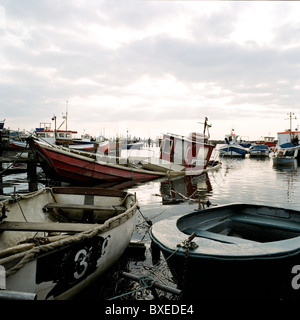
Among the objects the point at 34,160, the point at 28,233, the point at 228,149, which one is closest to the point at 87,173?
the point at 34,160

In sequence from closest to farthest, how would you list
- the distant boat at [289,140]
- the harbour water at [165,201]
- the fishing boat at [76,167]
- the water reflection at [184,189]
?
the harbour water at [165,201] < the water reflection at [184,189] < the fishing boat at [76,167] < the distant boat at [289,140]

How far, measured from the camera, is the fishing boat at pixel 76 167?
15.6m

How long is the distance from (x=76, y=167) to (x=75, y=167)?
7 centimetres

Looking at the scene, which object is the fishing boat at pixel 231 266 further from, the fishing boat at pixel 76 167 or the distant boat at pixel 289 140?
the distant boat at pixel 289 140

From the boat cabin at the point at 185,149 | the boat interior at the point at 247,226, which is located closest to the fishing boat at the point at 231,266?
the boat interior at the point at 247,226

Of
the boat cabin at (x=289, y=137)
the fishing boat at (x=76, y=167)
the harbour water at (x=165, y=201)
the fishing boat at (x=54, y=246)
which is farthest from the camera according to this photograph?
the boat cabin at (x=289, y=137)

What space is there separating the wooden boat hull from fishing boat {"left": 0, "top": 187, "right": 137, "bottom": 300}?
8.15 m

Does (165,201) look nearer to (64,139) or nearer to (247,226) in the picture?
(247,226)

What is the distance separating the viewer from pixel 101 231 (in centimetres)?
470

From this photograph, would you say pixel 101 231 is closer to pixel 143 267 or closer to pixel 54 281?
pixel 54 281

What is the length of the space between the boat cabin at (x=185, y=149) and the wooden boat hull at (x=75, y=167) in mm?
6995

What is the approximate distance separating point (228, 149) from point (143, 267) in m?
55.2

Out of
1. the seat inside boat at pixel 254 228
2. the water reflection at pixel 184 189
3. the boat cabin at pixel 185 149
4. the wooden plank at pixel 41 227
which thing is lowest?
the water reflection at pixel 184 189

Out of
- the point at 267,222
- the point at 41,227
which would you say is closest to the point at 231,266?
the point at 267,222
